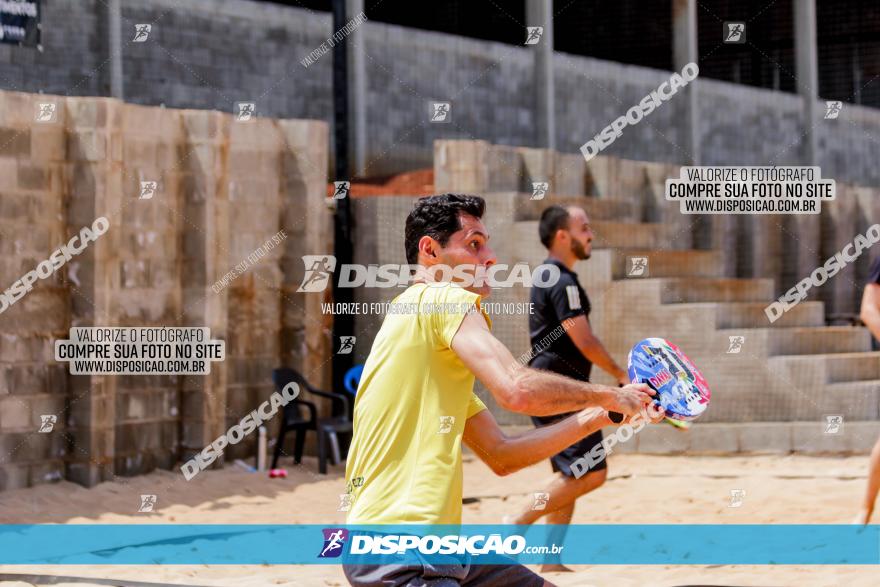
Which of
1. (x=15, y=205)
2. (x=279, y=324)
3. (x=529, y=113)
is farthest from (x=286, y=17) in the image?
(x=15, y=205)

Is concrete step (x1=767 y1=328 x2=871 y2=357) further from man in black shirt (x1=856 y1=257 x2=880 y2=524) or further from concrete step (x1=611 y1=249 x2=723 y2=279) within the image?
man in black shirt (x1=856 y1=257 x2=880 y2=524)

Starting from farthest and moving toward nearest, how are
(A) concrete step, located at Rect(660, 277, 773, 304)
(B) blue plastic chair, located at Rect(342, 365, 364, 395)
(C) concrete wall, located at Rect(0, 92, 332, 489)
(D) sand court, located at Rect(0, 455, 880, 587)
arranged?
(A) concrete step, located at Rect(660, 277, 773, 304), (B) blue plastic chair, located at Rect(342, 365, 364, 395), (C) concrete wall, located at Rect(0, 92, 332, 489), (D) sand court, located at Rect(0, 455, 880, 587)

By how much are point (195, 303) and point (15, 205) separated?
1576mm

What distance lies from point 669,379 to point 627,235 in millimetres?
8232

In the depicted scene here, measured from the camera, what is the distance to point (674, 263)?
11.7 m

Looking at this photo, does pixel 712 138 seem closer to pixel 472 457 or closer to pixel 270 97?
pixel 270 97

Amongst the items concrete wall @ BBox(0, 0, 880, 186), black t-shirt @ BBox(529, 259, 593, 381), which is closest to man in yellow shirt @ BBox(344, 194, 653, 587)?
black t-shirt @ BBox(529, 259, 593, 381)

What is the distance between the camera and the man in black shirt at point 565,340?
20.5 ft

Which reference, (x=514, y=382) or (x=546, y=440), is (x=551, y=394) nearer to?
(x=514, y=382)

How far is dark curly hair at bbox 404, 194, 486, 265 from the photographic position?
3270 millimetres

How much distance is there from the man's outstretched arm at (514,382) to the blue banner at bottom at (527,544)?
2974 mm

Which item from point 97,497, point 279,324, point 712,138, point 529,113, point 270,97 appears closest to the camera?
point 97,497

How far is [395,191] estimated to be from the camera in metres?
12.4

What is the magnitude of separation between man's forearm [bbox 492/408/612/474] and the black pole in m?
7.17
